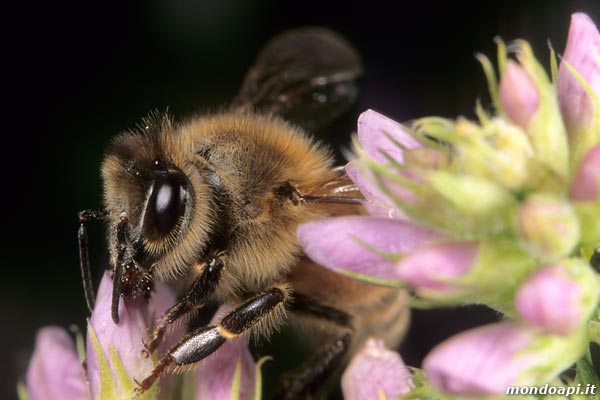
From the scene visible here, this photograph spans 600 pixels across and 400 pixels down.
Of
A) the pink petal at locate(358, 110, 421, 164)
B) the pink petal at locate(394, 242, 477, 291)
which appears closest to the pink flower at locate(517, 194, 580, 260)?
the pink petal at locate(394, 242, 477, 291)

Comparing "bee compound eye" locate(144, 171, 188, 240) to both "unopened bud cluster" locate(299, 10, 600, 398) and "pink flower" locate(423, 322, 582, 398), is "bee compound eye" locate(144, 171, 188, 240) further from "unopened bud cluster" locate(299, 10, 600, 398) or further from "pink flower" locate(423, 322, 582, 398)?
"pink flower" locate(423, 322, 582, 398)

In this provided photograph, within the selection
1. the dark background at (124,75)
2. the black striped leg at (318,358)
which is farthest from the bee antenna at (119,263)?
the dark background at (124,75)

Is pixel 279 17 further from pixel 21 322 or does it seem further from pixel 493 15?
pixel 21 322

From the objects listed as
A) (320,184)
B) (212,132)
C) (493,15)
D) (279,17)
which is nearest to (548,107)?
(320,184)

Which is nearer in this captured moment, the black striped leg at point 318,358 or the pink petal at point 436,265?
the pink petal at point 436,265

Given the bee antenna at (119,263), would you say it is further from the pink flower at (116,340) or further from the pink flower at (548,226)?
the pink flower at (548,226)

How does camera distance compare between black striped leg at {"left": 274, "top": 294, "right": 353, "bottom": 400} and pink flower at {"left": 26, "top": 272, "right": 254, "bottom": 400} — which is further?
black striped leg at {"left": 274, "top": 294, "right": 353, "bottom": 400}

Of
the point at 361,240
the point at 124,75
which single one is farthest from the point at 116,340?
the point at 124,75
